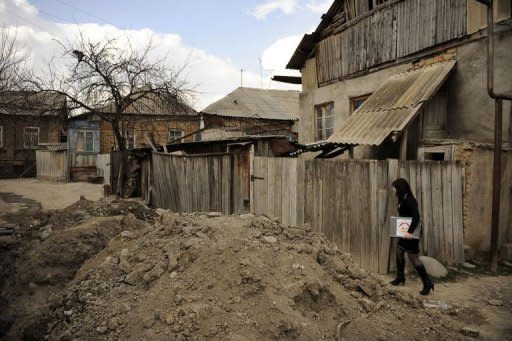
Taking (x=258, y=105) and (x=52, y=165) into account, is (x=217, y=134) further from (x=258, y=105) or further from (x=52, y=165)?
(x=52, y=165)

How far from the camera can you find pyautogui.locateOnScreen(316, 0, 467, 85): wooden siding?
8.12m

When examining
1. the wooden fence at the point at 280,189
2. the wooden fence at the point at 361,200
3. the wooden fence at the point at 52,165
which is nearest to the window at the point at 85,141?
the wooden fence at the point at 52,165

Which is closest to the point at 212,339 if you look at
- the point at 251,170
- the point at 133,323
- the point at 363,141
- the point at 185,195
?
the point at 133,323

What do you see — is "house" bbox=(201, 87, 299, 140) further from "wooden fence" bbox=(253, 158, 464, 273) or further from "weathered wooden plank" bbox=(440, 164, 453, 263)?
"weathered wooden plank" bbox=(440, 164, 453, 263)

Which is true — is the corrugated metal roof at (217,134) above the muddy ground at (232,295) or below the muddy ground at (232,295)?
above

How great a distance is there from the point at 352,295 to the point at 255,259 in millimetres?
1269

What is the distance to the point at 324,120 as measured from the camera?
1241 cm

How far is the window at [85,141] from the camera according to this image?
2511 centimetres

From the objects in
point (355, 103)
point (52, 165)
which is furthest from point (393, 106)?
point (52, 165)

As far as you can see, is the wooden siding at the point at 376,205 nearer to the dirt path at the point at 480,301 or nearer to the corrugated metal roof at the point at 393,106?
the dirt path at the point at 480,301

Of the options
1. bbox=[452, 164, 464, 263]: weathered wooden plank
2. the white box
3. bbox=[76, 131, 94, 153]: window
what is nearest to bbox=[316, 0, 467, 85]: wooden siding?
bbox=[452, 164, 464, 263]: weathered wooden plank

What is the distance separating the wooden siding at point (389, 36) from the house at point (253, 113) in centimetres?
1126

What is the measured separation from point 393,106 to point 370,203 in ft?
10.3

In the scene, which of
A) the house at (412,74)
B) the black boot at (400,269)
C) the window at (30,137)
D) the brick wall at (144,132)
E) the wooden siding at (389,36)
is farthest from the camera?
the window at (30,137)
